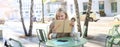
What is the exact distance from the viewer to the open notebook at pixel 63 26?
159 inches

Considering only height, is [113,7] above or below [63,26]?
above

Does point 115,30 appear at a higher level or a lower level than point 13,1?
lower

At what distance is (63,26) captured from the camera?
4043 millimetres

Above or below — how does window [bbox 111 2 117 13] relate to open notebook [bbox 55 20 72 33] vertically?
above

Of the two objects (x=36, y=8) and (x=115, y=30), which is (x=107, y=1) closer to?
(x=36, y=8)

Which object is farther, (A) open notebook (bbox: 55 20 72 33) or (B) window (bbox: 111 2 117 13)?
(B) window (bbox: 111 2 117 13)

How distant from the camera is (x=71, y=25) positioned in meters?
4.05

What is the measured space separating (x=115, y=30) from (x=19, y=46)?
2.84 metres

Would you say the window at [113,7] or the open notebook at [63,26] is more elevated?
the window at [113,7]

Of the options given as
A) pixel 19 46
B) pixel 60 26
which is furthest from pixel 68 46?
pixel 19 46

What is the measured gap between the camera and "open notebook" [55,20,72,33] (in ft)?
13.2

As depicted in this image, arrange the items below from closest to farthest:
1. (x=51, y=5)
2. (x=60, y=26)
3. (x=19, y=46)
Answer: (x=19, y=46), (x=60, y=26), (x=51, y=5)

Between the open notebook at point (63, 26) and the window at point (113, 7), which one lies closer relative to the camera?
the open notebook at point (63, 26)

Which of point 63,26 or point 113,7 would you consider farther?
point 113,7
